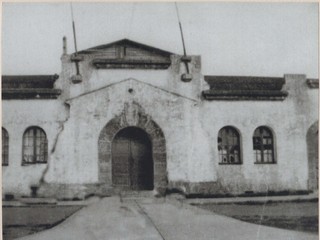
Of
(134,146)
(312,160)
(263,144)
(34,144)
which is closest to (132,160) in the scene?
(134,146)

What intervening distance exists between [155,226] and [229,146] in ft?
18.4

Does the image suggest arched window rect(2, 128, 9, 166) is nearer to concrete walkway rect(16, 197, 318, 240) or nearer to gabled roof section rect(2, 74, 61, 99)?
gabled roof section rect(2, 74, 61, 99)

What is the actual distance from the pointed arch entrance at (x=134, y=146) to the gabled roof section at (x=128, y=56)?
1.25 meters

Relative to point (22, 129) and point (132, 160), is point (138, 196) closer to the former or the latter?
point (132, 160)

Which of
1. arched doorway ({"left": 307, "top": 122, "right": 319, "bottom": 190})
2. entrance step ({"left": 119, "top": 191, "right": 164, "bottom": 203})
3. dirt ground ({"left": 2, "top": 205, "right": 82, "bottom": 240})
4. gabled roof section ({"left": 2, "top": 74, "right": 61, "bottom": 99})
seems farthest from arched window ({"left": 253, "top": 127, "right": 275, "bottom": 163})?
gabled roof section ({"left": 2, "top": 74, "right": 61, "bottom": 99})

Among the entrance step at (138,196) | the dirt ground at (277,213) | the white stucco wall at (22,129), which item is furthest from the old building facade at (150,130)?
the dirt ground at (277,213)

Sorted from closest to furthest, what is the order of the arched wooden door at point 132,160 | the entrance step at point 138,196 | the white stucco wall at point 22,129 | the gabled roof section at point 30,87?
the gabled roof section at point 30,87 < the white stucco wall at point 22,129 < the entrance step at point 138,196 < the arched wooden door at point 132,160

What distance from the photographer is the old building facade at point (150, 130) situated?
11930mm

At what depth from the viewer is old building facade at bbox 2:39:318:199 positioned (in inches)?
470

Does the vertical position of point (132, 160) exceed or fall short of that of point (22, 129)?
it falls short

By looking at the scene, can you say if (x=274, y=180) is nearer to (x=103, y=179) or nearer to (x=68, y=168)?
(x=103, y=179)

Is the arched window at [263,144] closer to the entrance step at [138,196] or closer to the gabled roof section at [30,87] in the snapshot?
the entrance step at [138,196]

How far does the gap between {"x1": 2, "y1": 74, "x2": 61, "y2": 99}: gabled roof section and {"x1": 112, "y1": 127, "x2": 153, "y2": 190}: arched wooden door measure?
234 centimetres

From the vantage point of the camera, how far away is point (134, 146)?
1283cm
